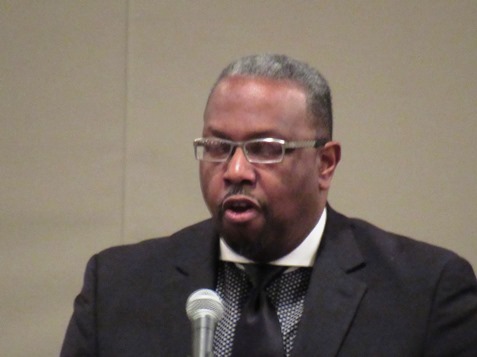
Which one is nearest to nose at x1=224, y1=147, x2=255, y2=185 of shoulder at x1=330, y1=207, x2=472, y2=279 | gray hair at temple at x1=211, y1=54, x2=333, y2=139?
gray hair at temple at x1=211, y1=54, x2=333, y2=139

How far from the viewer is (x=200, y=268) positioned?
7.61 feet

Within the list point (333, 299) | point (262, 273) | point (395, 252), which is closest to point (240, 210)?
point (262, 273)

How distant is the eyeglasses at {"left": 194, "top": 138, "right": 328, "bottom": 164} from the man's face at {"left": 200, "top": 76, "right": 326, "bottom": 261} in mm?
10

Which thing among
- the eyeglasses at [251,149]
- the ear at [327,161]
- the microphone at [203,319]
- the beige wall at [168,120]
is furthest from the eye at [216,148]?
the beige wall at [168,120]

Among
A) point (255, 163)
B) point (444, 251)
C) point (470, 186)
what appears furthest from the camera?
point (470, 186)

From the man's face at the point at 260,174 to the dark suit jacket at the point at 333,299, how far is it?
0.43 ft

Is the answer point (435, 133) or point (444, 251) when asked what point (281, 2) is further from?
point (444, 251)

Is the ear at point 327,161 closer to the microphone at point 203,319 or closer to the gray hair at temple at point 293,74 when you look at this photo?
the gray hair at temple at point 293,74

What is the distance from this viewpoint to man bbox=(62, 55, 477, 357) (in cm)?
216

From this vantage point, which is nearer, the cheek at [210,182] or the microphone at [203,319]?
the microphone at [203,319]

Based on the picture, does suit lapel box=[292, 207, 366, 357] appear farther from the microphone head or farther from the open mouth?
the microphone head

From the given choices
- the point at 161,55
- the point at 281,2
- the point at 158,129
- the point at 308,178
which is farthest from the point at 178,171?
the point at 308,178

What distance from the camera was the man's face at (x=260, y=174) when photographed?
2.13 m

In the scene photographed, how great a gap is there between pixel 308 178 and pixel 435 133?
1.21 m
